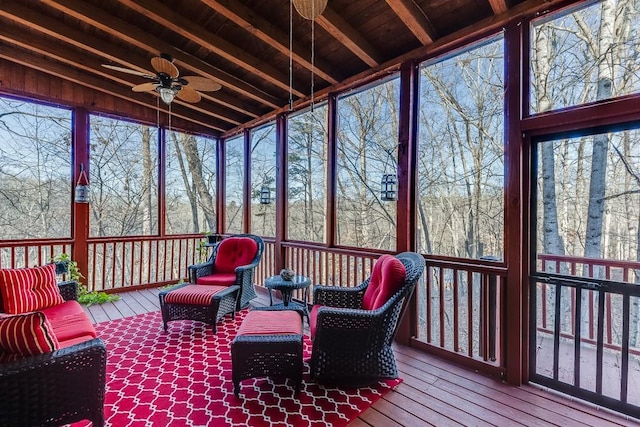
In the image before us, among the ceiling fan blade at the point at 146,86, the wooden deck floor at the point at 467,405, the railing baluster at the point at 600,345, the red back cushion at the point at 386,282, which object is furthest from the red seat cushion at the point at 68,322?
the railing baluster at the point at 600,345

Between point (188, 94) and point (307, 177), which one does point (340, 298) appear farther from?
point (188, 94)

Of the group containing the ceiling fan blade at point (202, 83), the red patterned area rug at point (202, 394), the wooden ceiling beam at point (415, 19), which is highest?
the wooden ceiling beam at point (415, 19)

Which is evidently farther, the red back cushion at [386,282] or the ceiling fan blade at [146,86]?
the ceiling fan blade at [146,86]

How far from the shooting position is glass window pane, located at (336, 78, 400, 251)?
14.4ft

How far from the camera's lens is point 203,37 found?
3146 mm

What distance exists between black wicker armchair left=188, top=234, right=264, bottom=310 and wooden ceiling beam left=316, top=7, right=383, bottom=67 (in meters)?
2.81

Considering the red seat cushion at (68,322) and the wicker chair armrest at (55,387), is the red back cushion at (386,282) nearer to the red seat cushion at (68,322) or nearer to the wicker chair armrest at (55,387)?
the wicker chair armrest at (55,387)

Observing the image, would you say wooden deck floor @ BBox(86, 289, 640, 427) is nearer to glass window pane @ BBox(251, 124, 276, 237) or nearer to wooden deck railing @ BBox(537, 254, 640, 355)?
wooden deck railing @ BBox(537, 254, 640, 355)

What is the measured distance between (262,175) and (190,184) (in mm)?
1824

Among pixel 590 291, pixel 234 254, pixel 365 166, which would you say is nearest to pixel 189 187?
pixel 234 254

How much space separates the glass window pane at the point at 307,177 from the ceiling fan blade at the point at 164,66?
210 cm

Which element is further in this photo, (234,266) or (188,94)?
(234,266)

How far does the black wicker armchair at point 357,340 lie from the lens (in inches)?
85.1

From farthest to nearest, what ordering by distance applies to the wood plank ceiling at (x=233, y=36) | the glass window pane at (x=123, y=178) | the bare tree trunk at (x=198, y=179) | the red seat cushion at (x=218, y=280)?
the bare tree trunk at (x=198, y=179) → the glass window pane at (x=123, y=178) → the red seat cushion at (x=218, y=280) → the wood plank ceiling at (x=233, y=36)
